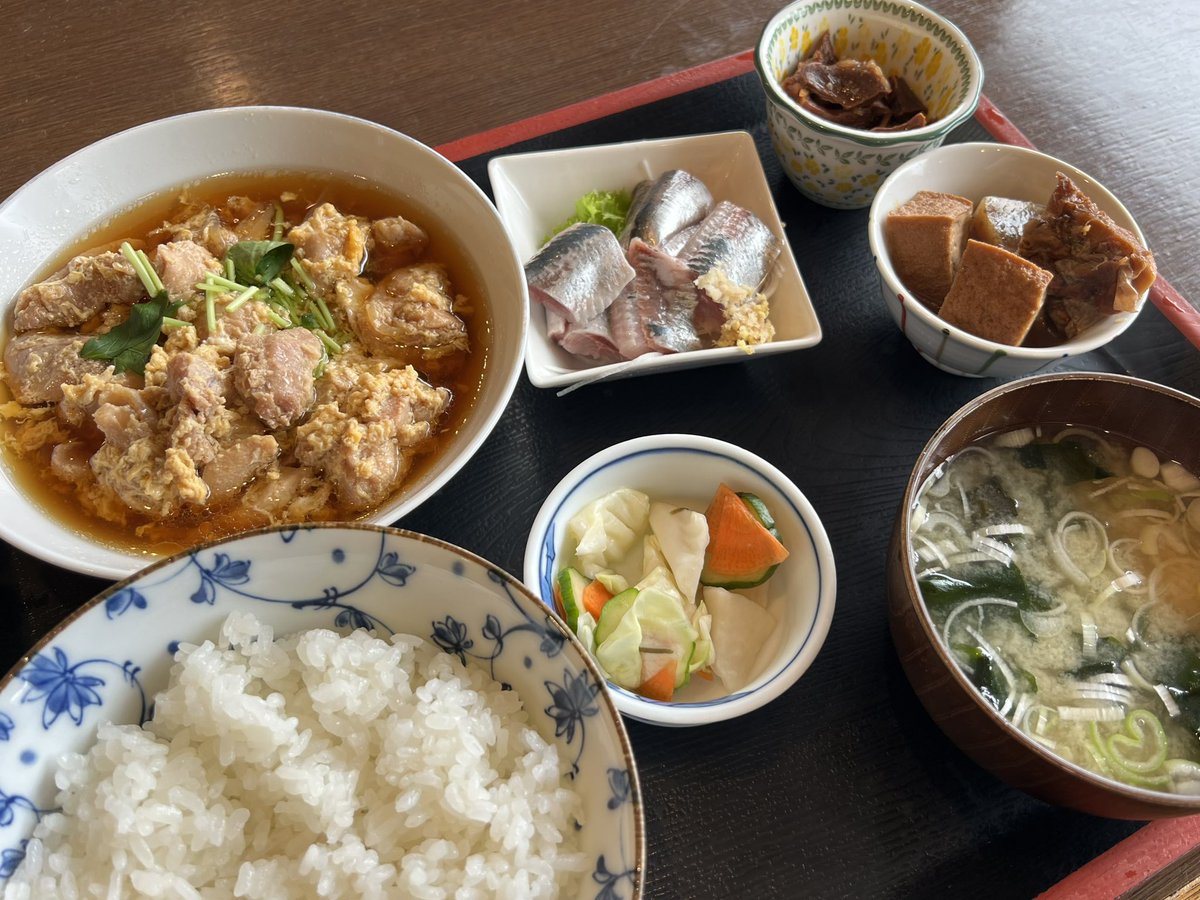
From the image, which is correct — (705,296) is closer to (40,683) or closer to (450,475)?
(450,475)

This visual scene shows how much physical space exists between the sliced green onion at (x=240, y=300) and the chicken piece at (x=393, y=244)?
0.98ft

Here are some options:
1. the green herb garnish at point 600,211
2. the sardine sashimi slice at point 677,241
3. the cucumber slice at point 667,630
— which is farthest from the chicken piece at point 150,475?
the sardine sashimi slice at point 677,241

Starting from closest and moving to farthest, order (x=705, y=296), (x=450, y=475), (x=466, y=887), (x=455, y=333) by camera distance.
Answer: (x=466, y=887), (x=450, y=475), (x=455, y=333), (x=705, y=296)

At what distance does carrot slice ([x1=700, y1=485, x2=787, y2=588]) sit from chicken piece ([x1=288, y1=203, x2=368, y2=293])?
3.51 feet

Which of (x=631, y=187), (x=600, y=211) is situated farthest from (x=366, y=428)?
(x=631, y=187)

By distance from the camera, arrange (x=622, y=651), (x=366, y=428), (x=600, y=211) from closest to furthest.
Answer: (x=622, y=651)
(x=366, y=428)
(x=600, y=211)

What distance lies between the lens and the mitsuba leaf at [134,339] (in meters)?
1.84

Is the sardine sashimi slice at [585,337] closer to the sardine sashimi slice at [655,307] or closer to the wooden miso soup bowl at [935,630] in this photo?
the sardine sashimi slice at [655,307]

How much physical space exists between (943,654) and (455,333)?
1283 millimetres

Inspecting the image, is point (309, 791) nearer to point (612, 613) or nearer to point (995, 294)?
point (612, 613)

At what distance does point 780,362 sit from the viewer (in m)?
2.15

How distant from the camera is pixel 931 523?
1.70 metres

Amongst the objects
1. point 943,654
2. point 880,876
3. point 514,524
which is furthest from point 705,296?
point 880,876

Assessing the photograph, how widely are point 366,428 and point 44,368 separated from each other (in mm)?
744
